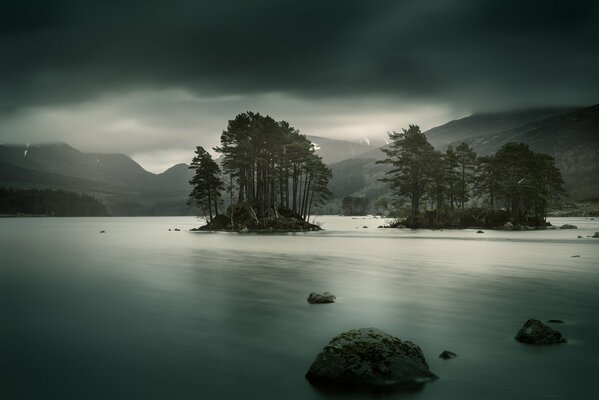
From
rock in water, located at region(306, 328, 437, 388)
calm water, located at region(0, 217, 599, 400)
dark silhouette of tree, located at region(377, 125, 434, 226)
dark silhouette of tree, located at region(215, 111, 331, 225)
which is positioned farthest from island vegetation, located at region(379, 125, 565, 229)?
rock in water, located at region(306, 328, 437, 388)

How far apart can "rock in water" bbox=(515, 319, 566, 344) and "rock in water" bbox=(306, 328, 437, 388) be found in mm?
4856

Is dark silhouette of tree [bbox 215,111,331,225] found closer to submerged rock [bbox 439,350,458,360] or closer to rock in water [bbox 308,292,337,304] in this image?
rock in water [bbox 308,292,337,304]

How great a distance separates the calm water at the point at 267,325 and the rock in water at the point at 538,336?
16.0 inches

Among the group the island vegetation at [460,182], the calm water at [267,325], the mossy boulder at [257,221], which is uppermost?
the island vegetation at [460,182]

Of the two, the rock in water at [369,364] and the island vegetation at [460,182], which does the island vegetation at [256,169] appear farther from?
the rock in water at [369,364]

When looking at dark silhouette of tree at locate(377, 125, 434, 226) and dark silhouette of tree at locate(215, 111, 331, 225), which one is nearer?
dark silhouette of tree at locate(215, 111, 331, 225)

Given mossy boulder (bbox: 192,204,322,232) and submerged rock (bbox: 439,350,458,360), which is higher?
mossy boulder (bbox: 192,204,322,232)

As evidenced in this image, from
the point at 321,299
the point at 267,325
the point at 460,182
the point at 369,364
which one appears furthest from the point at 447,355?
the point at 460,182

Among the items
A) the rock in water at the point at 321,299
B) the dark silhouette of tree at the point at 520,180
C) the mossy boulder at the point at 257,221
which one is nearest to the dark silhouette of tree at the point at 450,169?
the dark silhouette of tree at the point at 520,180

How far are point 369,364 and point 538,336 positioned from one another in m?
6.70

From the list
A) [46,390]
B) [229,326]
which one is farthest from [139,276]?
[46,390]

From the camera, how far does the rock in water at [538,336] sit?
14023mm

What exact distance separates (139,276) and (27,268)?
12.0 metres

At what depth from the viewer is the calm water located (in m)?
10.9
